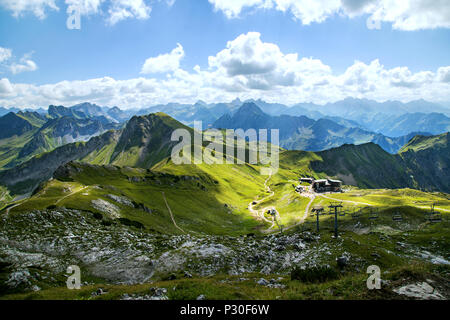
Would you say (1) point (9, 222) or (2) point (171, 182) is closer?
(1) point (9, 222)

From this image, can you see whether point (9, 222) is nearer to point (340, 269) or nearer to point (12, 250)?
point (12, 250)

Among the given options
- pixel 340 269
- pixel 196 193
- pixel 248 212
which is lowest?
pixel 248 212

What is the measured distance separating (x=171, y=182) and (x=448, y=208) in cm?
15330

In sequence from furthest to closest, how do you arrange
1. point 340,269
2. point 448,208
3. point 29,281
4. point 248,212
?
point 248,212, point 448,208, point 340,269, point 29,281

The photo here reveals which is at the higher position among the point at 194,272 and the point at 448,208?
the point at 194,272

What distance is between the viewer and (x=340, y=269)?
33875 millimetres
